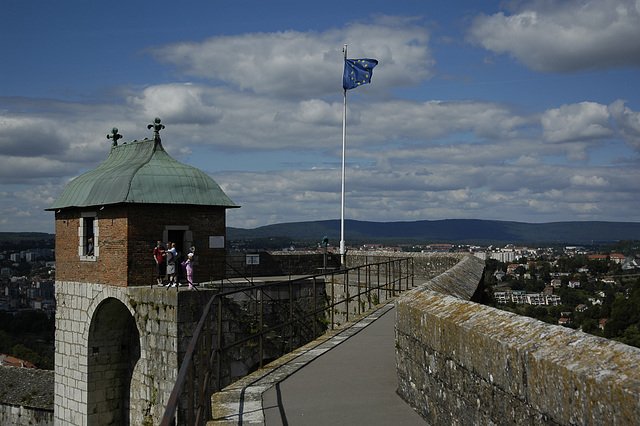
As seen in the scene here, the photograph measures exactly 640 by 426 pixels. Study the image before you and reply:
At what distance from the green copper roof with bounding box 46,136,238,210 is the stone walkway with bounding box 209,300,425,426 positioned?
9061 millimetres

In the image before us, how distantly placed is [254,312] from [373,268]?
22.6 feet

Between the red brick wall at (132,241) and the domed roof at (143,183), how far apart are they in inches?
10.1

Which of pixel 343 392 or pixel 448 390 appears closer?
pixel 448 390

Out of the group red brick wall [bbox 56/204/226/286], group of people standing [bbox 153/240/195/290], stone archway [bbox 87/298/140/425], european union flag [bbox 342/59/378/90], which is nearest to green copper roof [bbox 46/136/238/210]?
red brick wall [bbox 56/204/226/286]

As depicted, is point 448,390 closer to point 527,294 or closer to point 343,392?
point 343,392

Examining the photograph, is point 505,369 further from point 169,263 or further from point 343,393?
point 169,263

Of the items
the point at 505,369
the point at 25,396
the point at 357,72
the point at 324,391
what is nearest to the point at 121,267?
the point at 25,396

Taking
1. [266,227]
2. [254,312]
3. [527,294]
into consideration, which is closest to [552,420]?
[254,312]

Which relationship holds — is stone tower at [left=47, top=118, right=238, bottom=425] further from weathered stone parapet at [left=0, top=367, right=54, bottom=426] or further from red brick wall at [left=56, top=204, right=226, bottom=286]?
weathered stone parapet at [left=0, top=367, right=54, bottom=426]

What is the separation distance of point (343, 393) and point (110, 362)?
12.8 metres

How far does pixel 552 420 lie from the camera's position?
3264 millimetres

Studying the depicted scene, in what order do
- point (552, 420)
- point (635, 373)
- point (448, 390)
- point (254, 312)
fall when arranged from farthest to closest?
point (254, 312), point (448, 390), point (552, 420), point (635, 373)

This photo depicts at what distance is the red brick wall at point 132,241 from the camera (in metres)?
16.5

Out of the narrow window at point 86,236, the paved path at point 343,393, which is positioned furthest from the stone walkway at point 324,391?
the narrow window at point 86,236
